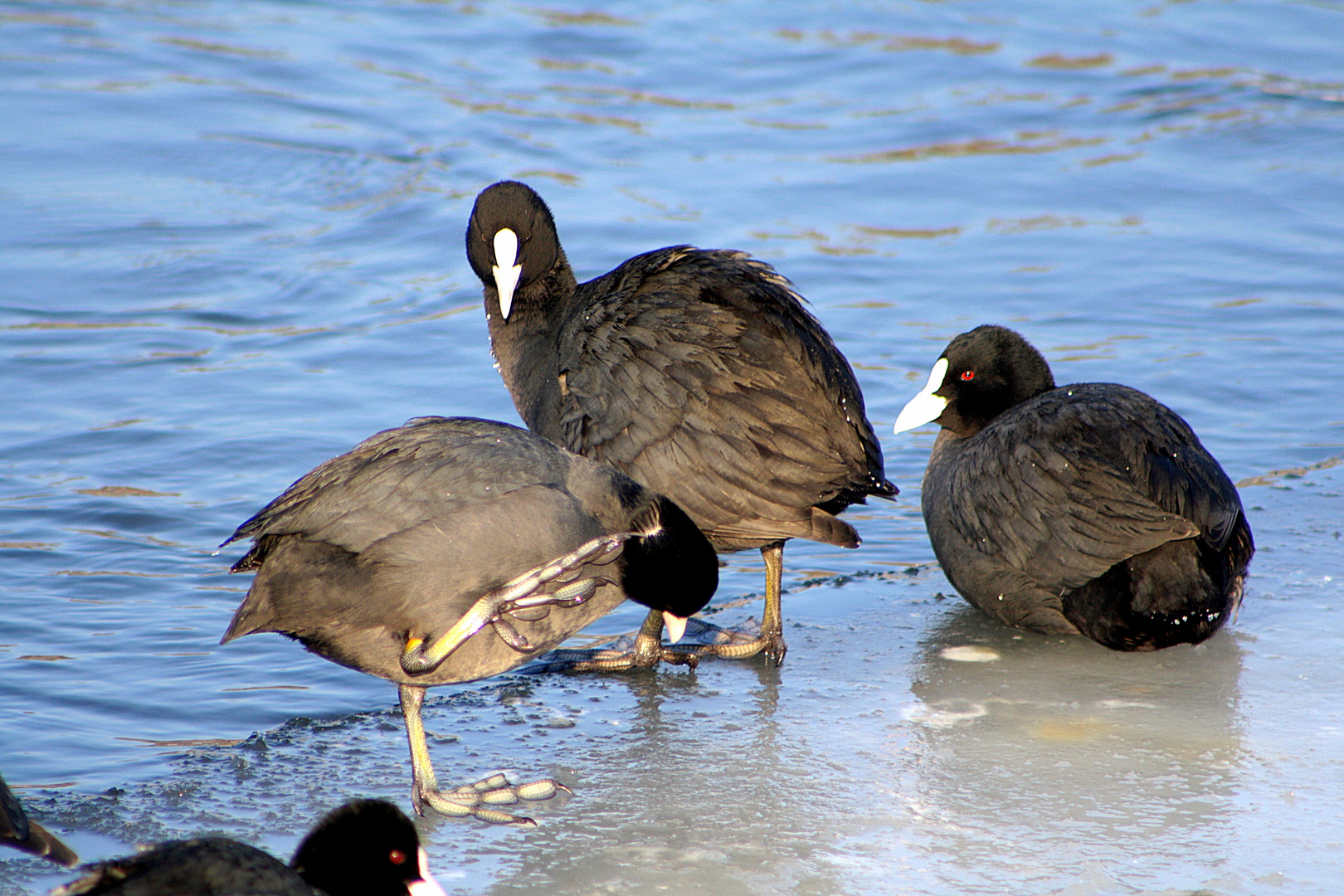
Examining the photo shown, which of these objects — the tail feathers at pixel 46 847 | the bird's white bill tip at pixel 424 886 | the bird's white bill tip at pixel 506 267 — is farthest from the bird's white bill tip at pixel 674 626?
the bird's white bill tip at pixel 506 267

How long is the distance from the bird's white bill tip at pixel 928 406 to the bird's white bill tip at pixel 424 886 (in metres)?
2.55

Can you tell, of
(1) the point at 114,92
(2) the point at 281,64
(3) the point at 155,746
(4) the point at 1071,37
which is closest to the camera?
(3) the point at 155,746

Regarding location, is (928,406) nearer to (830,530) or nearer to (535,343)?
(830,530)

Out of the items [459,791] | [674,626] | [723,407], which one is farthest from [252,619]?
[723,407]

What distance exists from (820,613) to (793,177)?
5.18 metres

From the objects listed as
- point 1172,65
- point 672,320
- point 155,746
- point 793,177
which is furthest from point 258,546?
point 1172,65

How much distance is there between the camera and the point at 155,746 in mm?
3516

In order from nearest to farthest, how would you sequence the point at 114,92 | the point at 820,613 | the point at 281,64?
the point at 820,613 → the point at 114,92 → the point at 281,64

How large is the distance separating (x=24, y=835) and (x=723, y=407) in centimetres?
197

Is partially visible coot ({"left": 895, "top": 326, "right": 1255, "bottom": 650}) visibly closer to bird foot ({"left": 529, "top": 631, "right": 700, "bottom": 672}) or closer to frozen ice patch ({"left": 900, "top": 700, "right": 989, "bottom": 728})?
frozen ice patch ({"left": 900, "top": 700, "right": 989, "bottom": 728})

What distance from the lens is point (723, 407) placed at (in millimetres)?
3838

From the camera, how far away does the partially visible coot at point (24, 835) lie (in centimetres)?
248

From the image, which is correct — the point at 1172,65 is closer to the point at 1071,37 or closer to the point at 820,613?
the point at 1071,37

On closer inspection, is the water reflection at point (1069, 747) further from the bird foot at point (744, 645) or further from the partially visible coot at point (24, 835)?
the partially visible coot at point (24, 835)
